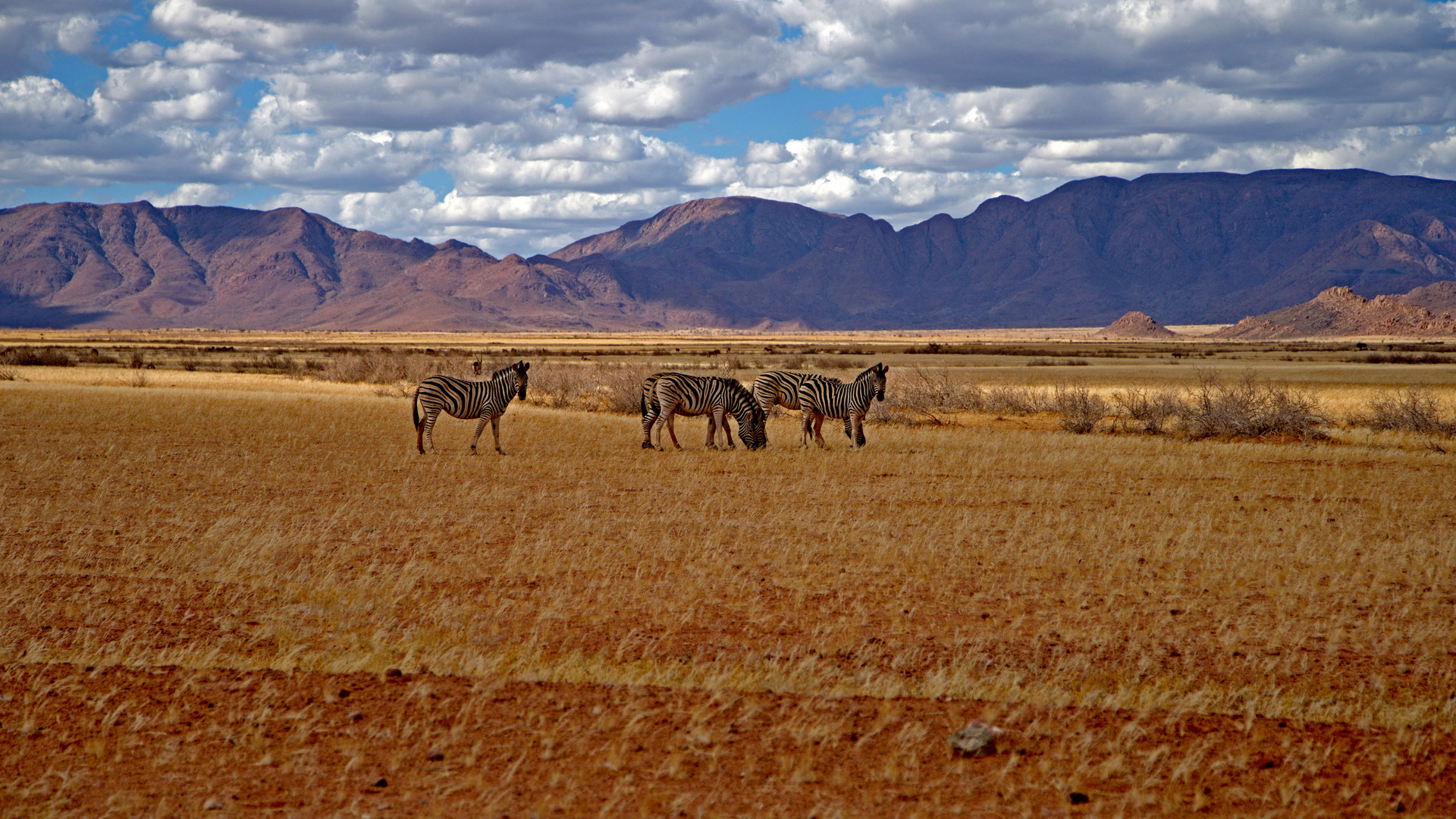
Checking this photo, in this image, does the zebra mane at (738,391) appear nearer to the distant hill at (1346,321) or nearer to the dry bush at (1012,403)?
the dry bush at (1012,403)

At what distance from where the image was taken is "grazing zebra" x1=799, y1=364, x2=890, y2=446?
22.7m

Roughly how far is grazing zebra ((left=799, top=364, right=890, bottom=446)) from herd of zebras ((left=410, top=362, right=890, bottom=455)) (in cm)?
2

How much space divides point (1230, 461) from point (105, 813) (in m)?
20.3

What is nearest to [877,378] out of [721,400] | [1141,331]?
[721,400]

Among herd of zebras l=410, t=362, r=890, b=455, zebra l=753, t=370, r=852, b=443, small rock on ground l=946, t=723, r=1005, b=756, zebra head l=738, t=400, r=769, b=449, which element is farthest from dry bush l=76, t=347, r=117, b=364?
small rock on ground l=946, t=723, r=1005, b=756

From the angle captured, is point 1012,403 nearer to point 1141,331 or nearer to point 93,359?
point 93,359

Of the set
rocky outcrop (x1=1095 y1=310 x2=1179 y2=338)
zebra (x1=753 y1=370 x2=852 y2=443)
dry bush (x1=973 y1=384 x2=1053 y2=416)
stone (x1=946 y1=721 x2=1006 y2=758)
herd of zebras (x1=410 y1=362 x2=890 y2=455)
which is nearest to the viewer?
stone (x1=946 y1=721 x2=1006 y2=758)

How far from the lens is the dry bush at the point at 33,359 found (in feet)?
191

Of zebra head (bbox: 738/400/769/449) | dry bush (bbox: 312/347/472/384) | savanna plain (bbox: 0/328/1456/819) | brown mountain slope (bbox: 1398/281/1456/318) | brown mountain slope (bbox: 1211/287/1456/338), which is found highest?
brown mountain slope (bbox: 1398/281/1456/318)

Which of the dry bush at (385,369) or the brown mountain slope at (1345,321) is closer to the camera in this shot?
the dry bush at (385,369)

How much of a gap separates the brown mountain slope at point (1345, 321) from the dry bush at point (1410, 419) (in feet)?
480

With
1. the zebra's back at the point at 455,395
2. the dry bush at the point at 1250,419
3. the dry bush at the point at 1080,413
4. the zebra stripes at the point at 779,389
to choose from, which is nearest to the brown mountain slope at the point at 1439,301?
the dry bush at the point at 1080,413

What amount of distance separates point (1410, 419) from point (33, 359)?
62.6m

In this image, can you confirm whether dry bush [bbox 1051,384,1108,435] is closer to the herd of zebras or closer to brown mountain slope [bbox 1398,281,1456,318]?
the herd of zebras
